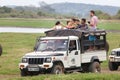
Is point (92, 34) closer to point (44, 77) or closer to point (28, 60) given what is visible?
point (28, 60)

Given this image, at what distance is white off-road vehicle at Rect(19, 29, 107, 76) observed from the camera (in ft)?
66.6

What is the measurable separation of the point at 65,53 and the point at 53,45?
62 centimetres

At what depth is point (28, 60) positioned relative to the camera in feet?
67.3

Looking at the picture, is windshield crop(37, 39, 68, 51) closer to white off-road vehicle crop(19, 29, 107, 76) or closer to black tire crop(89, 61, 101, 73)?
white off-road vehicle crop(19, 29, 107, 76)

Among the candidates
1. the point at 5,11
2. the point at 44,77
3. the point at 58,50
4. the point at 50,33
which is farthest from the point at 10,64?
the point at 5,11

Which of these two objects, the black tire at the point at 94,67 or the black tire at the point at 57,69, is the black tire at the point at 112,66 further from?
the black tire at the point at 57,69

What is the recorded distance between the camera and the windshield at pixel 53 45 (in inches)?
835

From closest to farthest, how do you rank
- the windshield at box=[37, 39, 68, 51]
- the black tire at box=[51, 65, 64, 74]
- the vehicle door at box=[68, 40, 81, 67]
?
the black tire at box=[51, 65, 64, 74]
the windshield at box=[37, 39, 68, 51]
the vehicle door at box=[68, 40, 81, 67]

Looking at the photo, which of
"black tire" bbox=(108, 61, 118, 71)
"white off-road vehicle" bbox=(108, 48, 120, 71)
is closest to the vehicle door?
"white off-road vehicle" bbox=(108, 48, 120, 71)

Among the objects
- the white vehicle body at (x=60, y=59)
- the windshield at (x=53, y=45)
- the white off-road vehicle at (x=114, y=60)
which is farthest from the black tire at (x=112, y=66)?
the windshield at (x=53, y=45)

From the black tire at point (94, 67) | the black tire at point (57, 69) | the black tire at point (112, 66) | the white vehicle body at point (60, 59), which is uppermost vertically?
the white vehicle body at point (60, 59)

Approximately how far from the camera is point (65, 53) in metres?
21.0

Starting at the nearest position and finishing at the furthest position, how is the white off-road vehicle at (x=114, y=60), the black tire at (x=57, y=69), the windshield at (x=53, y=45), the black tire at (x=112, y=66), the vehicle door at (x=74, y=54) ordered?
the black tire at (x=57, y=69) → the windshield at (x=53, y=45) → the vehicle door at (x=74, y=54) → the white off-road vehicle at (x=114, y=60) → the black tire at (x=112, y=66)

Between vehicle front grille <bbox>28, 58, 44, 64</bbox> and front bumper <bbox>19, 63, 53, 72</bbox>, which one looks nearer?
front bumper <bbox>19, 63, 53, 72</bbox>
